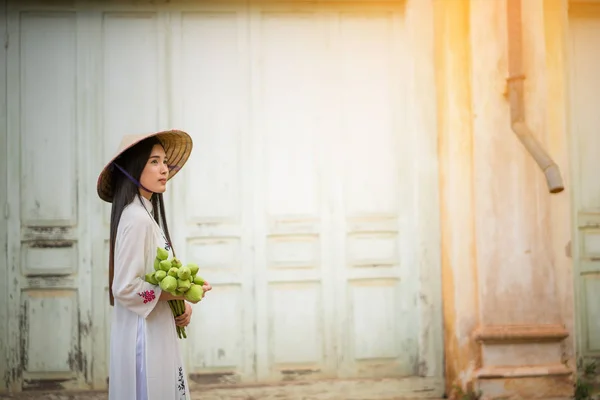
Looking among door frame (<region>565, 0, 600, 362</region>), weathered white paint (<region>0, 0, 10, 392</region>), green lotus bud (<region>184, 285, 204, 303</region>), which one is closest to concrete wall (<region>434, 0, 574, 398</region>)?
door frame (<region>565, 0, 600, 362</region>)

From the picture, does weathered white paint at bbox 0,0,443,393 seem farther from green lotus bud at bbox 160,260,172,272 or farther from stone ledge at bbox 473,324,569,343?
green lotus bud at bbox 160,260,172,272

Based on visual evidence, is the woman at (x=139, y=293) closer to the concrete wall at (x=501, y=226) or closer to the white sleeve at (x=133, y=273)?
the white sleeve at (x=133, y=273)

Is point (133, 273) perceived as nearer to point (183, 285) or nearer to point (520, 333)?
point (183, 285)

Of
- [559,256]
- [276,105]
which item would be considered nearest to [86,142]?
[276,105]

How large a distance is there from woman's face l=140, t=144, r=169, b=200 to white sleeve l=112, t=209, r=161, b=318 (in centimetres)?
20

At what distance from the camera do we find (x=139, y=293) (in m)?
3.36

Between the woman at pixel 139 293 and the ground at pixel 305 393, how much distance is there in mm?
2083

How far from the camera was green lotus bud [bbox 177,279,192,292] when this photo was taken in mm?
3340

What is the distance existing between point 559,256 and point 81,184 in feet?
11.7

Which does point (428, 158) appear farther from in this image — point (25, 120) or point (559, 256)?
point (25, 120)

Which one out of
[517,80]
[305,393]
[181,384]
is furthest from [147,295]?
[517,80]

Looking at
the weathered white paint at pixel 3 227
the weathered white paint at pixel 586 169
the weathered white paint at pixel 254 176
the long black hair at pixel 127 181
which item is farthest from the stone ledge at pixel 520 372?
the weathered white paint at pixel 3 227

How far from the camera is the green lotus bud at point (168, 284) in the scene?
3.30 metres

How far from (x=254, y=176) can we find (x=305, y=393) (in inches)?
66.2
